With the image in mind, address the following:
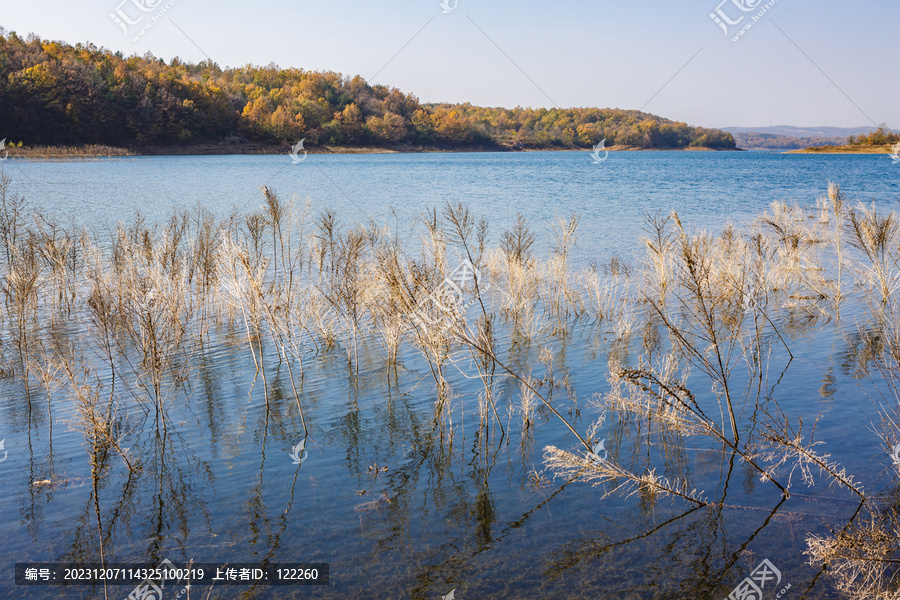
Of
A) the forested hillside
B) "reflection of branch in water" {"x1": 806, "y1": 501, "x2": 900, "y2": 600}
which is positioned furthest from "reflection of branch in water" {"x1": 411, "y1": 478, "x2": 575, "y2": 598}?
the forested hillside

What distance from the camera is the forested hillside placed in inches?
2862

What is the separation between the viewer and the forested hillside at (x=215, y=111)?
2862 inches

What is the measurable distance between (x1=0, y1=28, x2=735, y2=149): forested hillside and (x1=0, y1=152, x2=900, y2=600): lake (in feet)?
241

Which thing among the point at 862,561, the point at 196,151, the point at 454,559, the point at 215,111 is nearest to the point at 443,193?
the point at 454,559

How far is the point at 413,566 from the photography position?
5910mm

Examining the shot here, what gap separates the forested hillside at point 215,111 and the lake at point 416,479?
73.6 m

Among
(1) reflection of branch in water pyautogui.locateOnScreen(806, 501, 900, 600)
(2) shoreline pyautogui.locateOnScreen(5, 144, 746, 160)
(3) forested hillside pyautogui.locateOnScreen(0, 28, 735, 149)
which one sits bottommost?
(1) reflection of branch in water pyautogui.locateOnScreen(806, 501, 900, 600)

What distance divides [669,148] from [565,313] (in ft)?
575

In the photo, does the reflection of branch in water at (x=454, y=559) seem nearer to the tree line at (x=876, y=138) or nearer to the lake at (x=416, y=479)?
the lake at (x=416, y=479)

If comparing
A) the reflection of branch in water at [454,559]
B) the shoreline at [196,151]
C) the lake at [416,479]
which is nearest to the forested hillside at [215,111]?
the shoreline at [196,151]

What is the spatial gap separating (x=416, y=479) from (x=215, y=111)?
93.7 meters

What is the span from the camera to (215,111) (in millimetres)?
89562

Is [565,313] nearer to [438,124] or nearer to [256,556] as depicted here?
[256,556]

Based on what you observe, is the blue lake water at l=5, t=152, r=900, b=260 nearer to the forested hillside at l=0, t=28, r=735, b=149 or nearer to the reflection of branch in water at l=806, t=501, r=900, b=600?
the reflection of branch in water at l=806, t=501, r=900, b=600
